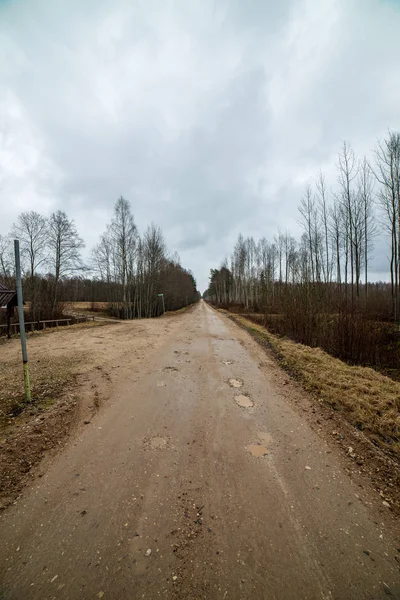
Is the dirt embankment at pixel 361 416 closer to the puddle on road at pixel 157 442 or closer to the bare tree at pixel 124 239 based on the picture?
the puddle on road at pixel 157 442

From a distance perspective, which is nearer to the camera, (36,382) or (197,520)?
(197,520)

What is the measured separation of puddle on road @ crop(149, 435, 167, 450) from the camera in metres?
3.47

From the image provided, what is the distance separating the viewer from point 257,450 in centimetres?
338

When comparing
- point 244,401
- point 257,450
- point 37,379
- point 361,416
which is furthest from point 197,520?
point 37,379

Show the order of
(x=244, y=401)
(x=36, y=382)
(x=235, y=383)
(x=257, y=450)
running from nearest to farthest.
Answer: (x=257, y=450) → (x=244, y=401) → (x=36, y=382) → (x=235, y=383)

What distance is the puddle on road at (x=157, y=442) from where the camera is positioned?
3471 millimetres

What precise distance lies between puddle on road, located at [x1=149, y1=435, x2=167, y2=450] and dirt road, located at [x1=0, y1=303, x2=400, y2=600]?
15mm

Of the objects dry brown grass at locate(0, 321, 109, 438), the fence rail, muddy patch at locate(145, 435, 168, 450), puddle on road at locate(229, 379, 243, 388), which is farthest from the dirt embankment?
the fence rail

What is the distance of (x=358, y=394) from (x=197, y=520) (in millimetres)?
4440

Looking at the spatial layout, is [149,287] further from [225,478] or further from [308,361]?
[225,478]

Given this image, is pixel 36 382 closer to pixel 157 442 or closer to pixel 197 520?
pixel 157 442

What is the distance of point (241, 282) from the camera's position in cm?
4372

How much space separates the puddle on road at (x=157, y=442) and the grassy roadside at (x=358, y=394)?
10.7ft

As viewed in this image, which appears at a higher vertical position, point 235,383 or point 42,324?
point 42,324
